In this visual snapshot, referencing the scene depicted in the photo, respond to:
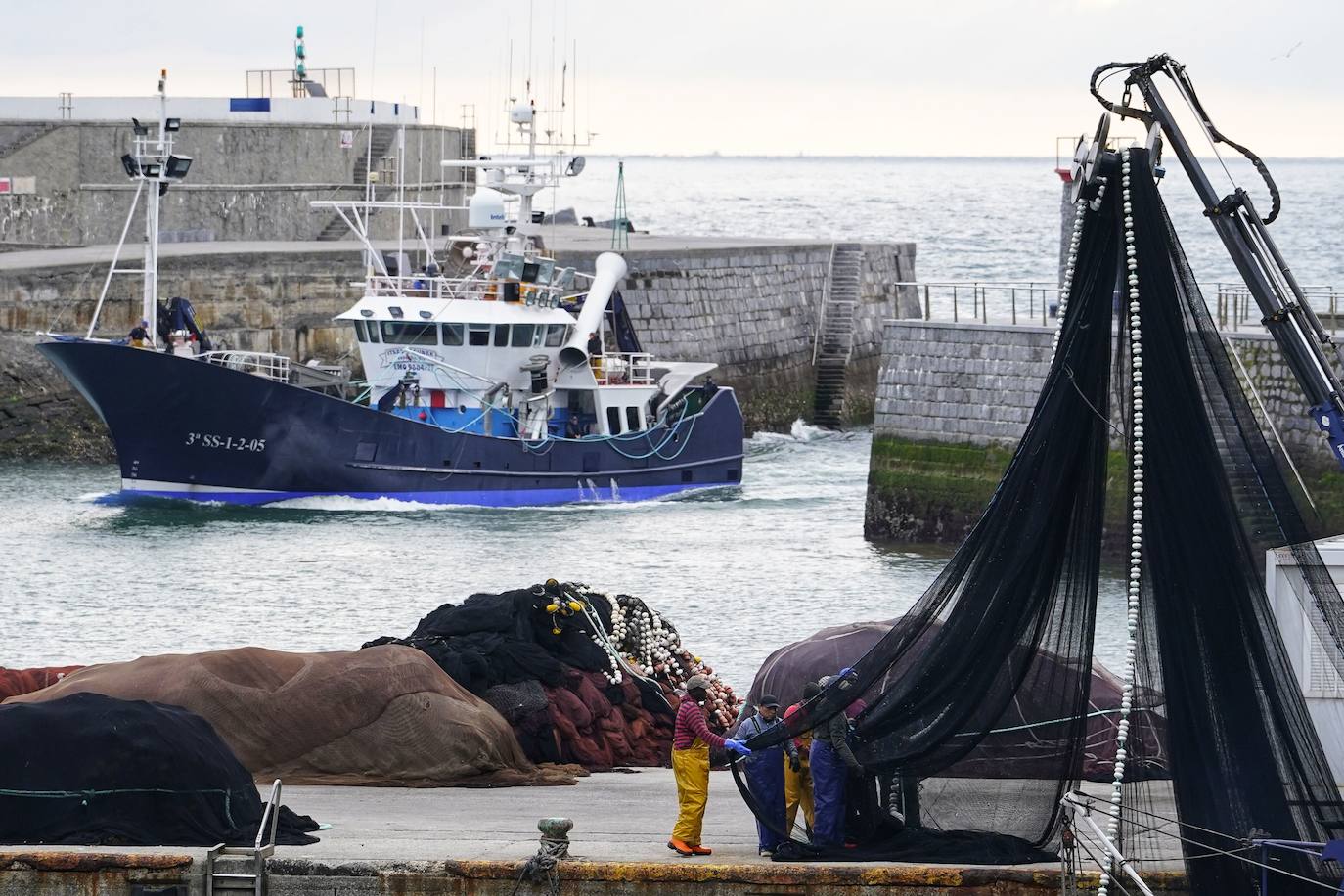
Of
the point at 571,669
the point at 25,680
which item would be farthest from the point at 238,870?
the point at 25,680

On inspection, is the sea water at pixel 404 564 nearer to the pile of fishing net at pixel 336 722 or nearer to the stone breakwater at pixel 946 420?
the stone breakwater at pixel 946 420

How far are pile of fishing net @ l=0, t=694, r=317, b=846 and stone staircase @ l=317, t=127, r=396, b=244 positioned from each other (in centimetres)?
3203

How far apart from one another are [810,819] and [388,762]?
2274 mm

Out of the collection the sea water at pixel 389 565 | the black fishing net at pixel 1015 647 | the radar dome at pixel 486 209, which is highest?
the radar dome at pixel 486 209

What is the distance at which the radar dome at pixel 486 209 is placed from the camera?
86.4ft

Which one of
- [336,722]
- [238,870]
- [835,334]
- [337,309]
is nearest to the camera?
[238,870]

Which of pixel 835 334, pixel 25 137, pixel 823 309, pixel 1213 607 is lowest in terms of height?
pixel 1213 607

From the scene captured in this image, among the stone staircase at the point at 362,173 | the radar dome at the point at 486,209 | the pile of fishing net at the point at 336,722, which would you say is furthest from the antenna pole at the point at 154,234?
the pile of fishing net at the point at 336,722

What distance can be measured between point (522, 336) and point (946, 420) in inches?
267


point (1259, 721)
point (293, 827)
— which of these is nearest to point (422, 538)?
point (293, 827)

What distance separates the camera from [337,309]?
32438 millimetres

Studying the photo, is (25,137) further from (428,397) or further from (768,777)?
(768,777)

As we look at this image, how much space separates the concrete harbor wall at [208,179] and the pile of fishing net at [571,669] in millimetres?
23783

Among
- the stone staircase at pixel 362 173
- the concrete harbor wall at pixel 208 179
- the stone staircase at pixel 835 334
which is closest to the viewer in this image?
the concrete harbor wall at pixel 208 179
